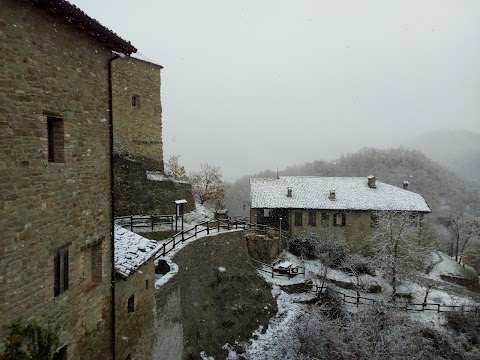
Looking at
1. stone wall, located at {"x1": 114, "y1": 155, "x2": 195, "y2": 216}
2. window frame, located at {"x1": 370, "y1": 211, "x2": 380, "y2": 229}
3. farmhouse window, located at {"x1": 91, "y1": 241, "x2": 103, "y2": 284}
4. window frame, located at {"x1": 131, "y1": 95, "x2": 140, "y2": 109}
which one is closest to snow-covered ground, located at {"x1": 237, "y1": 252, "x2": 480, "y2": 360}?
window frame, located at {"x1": 370, "y1": 211, "x2": 380, "y2": 229}

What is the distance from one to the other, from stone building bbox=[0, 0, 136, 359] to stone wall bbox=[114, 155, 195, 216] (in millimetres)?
14980

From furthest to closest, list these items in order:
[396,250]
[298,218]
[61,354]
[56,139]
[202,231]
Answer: [298,218], [396,250], [202,231], [61,354], [56,139]

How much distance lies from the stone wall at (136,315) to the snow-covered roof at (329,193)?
22250 millimetres

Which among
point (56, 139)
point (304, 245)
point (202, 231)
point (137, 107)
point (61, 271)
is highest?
point (137, 107)

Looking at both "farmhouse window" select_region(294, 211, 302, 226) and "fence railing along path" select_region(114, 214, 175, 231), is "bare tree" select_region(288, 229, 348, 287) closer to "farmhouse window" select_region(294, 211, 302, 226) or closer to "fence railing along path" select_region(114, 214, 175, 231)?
"farmhouse window" select_region(294, 211, 302, 226)

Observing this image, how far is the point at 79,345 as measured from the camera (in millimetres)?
8578

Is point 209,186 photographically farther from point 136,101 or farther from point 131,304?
point 131,304

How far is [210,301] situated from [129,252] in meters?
8.77

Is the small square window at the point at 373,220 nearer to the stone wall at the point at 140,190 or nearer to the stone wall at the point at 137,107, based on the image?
the stone wall at the point at 140,190

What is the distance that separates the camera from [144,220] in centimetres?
2488

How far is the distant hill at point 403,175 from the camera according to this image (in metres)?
83.2

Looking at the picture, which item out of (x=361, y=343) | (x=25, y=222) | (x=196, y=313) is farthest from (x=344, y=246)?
(x=25, y=222)

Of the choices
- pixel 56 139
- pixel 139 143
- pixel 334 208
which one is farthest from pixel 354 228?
pixel 56 139

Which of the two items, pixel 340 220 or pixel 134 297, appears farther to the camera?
pixel 340 220
